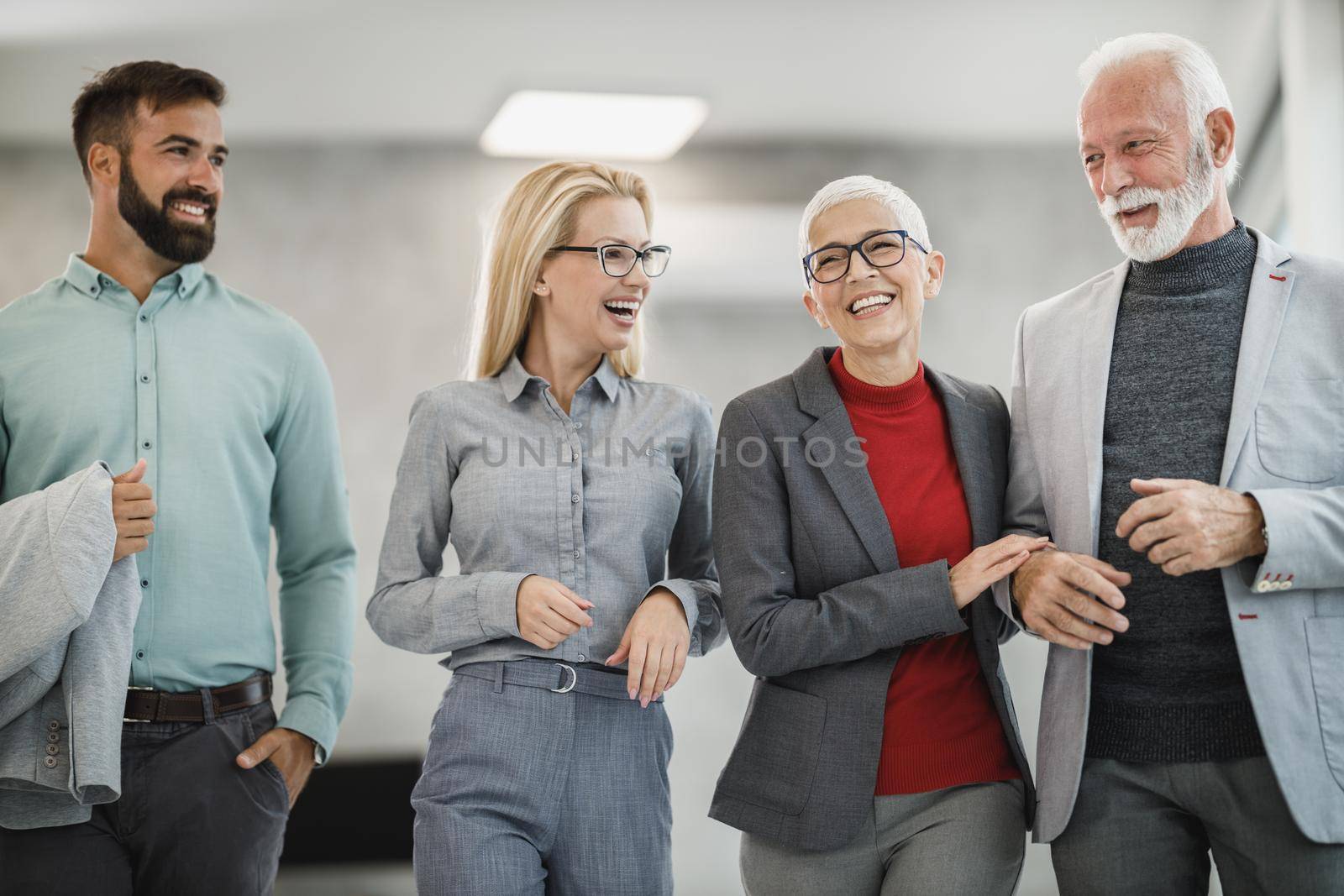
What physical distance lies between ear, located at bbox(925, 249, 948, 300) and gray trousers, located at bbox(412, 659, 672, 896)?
34.5 inches

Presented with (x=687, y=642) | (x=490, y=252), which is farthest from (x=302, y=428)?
(x=687, y=642)

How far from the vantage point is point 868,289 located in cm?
196

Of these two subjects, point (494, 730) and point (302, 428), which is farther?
point (302, 428)

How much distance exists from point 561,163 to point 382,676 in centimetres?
317

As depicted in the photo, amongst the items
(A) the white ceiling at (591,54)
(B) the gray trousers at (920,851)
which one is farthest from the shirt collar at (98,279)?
(A) the white ceiling at (591,54)

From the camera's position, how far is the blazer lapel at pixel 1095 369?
185cm

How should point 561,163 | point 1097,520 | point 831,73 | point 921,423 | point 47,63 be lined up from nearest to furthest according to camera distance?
point 1097,520
point 921,423
point 561,163
point 47,63
point 831,73

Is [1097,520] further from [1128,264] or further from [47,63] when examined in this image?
[47,63]

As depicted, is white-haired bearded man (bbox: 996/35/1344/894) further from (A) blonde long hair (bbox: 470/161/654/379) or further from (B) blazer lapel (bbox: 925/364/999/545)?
(A) blonde long hair (bbox: 470/161/654/379)

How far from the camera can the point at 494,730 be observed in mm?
1861

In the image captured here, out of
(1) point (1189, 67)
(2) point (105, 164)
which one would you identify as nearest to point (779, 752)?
(1) point (1189, 67)

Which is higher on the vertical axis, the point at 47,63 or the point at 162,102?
the point at 47,63

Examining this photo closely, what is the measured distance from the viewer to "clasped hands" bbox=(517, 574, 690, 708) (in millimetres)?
1805

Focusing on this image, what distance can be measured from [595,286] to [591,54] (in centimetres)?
257
